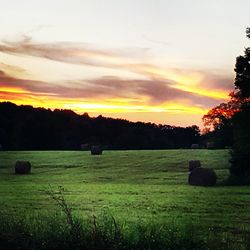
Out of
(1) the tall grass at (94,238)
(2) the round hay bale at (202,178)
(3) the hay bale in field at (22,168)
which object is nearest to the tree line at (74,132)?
(3) the hay bale in field at (22,168)

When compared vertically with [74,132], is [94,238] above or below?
below

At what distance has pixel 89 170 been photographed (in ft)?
193

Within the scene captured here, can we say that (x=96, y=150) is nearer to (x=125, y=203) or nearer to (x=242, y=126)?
(x=242, y=126)

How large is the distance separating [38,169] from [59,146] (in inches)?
1910

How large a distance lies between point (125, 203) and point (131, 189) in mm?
9705

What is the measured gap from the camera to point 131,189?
1583 inches

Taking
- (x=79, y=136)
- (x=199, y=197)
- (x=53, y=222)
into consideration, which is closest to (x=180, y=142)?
(x=79, y=136)

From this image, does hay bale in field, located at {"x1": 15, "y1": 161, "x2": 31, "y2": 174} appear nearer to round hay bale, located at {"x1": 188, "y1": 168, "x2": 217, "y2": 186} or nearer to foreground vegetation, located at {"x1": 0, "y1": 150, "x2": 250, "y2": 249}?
foreground vegetation, located at {"x1": 0, "y1": 150, "x2": 250, "y2": 249}

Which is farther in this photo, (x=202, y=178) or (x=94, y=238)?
(x=202, y=178)

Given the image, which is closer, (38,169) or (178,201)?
(178,201)

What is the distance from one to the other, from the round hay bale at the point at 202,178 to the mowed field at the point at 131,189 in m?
0.72

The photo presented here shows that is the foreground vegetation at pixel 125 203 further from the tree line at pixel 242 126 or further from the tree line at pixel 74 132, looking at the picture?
the tree line at pixel 74 132

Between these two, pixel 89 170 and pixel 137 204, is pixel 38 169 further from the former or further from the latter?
pixel 137 204

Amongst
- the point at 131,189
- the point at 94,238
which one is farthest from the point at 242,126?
the point at 94,238
